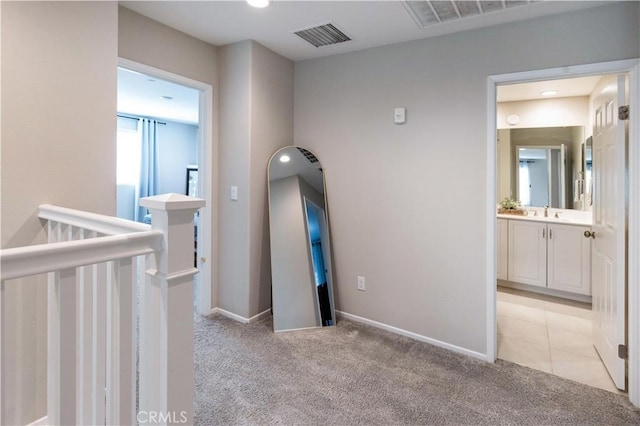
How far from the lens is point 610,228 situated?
2240 millimetres

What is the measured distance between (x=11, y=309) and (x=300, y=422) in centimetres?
146

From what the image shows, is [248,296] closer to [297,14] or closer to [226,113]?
[226,113]

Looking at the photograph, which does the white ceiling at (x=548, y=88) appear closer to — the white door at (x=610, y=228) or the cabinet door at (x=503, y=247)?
the white door at (x=610, y=228)

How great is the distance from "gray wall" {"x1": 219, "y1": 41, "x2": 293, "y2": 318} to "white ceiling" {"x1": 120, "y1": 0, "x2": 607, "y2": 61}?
0.76 feet

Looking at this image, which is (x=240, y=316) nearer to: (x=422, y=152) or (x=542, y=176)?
(x=422, y=152)

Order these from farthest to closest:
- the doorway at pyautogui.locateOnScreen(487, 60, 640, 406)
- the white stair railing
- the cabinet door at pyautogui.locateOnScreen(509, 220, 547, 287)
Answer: the cabinet door at pyautogui.locateOnScreen(509, 220, 547, 287)
the doorway at pyautogui.locateOnScreen(487, 60, 640, 406)
the white stair railing

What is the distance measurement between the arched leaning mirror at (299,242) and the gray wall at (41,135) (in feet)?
4.79

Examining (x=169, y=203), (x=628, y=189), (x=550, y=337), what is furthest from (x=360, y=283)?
(x=169, y=203)

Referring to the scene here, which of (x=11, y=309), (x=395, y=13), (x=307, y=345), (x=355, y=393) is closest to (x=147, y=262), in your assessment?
(x=11, y=309)

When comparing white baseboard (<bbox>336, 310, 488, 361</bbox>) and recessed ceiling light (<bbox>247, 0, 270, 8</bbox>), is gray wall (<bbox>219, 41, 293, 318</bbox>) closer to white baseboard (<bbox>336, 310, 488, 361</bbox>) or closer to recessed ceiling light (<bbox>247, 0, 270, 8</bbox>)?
recessed ceiling light (<bbox>247, 0, 270, 8</bbox>)

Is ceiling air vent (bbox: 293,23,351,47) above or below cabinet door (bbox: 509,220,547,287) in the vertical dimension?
above

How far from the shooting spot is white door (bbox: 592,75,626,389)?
6.89 ft

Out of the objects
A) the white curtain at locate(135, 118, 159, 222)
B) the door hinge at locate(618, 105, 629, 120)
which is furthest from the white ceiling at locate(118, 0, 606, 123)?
the white curtain at locate(135, 118, 159, 222)

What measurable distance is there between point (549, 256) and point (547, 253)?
0.04 meters
